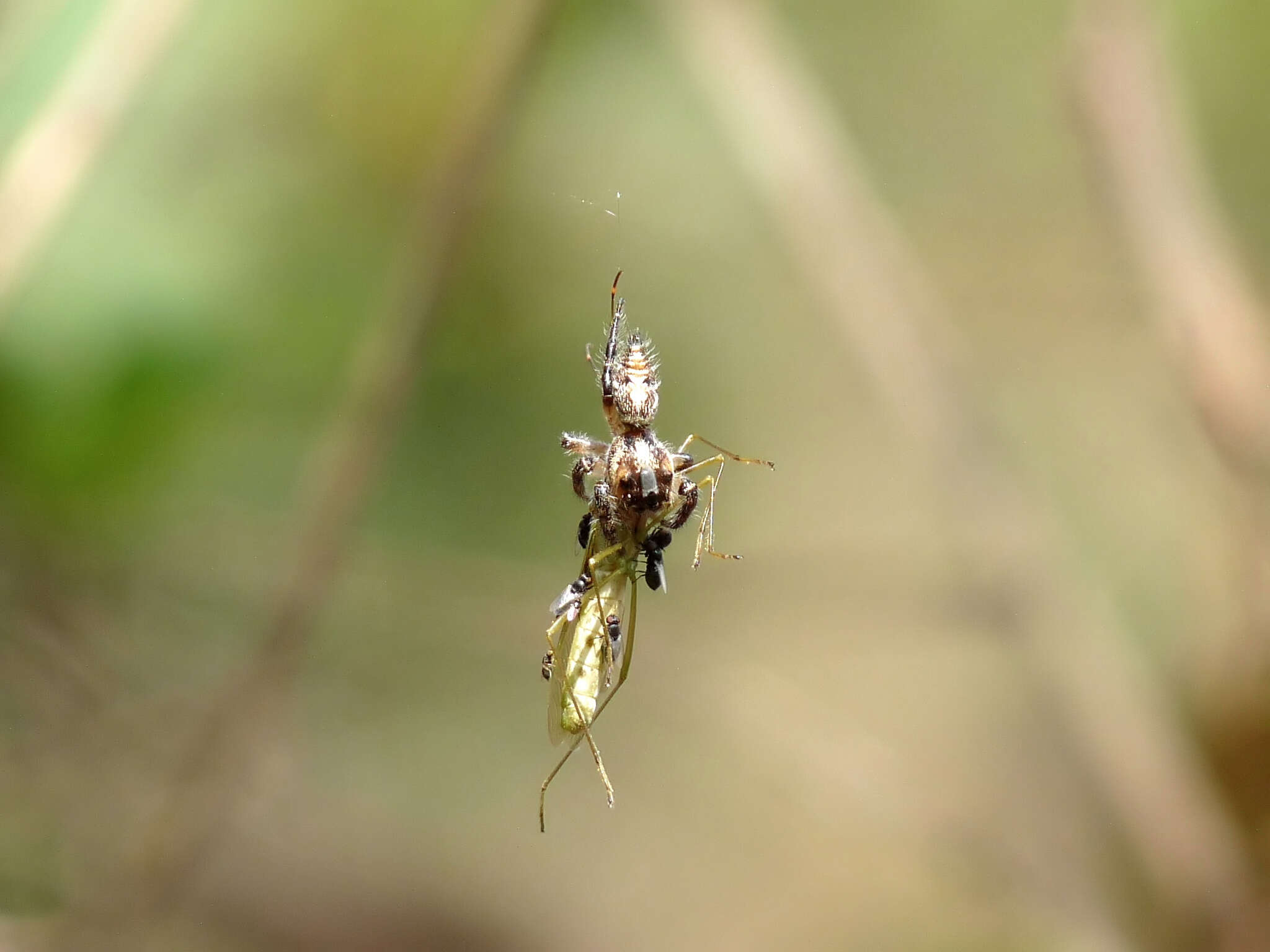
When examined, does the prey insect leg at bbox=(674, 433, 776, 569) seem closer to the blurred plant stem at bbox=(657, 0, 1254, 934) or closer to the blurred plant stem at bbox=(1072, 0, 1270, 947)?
the blurred plant stem at bbox=(657, 0, 1254, 934)

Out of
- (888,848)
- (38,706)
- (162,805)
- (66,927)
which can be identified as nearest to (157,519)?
(38,706)

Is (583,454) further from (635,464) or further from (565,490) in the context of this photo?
(565,490)

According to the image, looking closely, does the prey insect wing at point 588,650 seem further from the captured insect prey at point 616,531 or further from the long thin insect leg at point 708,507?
the long thin insect leg at point 708,507

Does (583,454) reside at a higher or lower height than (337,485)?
lower

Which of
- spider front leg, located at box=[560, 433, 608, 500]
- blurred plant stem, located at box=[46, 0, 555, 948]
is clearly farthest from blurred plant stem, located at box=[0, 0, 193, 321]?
spider front leg, located at box=[560, 433, 608, 500]

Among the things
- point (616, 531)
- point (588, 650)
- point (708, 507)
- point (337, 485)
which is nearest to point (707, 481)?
point (708, 507)

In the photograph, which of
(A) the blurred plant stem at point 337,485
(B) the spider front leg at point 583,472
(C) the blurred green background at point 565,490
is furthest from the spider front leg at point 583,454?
(A) the blurred plant stem at point 337,485
